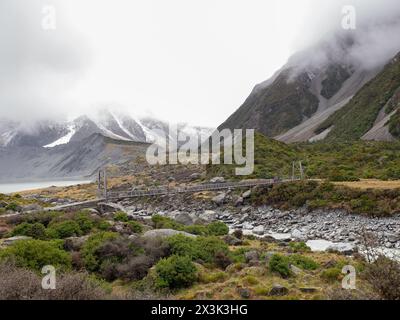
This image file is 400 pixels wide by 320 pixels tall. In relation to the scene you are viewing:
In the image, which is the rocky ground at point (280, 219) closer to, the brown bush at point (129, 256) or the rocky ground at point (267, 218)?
the rocky ground at point (267, 218)

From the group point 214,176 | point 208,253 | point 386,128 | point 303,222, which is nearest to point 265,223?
point 303,222

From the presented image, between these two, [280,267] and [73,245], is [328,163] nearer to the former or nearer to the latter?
[280,267]

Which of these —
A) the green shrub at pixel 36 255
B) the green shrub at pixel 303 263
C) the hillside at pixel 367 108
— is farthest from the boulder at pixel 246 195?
the hillside at pixel 367 108

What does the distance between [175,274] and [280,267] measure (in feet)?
11.3

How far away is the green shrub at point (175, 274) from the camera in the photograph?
12.3 metres

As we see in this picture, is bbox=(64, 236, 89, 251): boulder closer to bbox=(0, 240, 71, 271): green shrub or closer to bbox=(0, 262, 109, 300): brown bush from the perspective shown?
bbox=(0, 240, 71, 271): green shrub

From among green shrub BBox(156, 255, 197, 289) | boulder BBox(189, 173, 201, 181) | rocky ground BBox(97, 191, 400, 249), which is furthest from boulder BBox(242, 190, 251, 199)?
green shrub BBox(156, 255, 197, 289)

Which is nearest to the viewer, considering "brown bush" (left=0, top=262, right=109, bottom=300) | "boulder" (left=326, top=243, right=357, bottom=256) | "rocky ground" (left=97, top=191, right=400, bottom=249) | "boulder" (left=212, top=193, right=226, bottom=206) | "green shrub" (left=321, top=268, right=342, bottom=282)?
"brown bush" (left=0, top=262, right=109, bottom=300)

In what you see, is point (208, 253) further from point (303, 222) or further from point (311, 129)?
point (311, 129)

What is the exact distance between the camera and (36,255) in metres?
13.3

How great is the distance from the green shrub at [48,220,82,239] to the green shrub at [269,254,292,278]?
414 inches

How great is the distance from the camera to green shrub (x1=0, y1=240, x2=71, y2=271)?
41.8ft

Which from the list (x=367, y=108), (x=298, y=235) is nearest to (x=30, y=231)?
(x=298, y=235)
